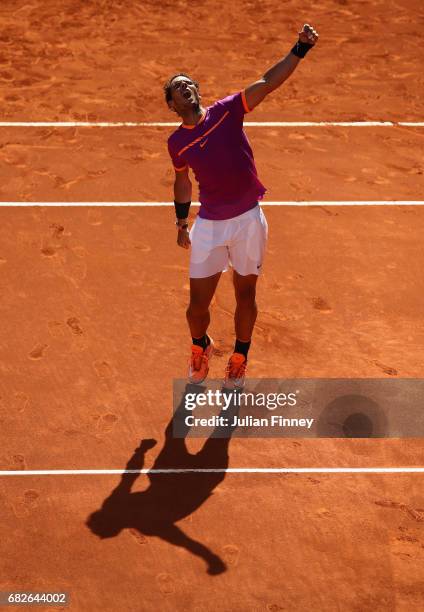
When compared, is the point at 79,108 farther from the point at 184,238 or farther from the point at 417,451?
the point at 417,451

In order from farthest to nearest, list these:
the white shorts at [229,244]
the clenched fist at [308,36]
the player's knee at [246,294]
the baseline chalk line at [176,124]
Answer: the baseline chalk line at [176,124], the player's knee at [246,294], the white shorts at [229,244], the clenched fist at [308,36]

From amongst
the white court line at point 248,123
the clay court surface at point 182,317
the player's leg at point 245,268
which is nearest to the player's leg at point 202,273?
the player's leg at point 245,268

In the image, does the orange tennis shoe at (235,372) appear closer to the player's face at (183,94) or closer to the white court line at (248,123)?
the player's face at (183,94)

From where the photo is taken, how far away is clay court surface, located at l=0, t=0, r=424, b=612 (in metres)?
7.02

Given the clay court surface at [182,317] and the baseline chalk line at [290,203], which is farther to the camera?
the baseline chalk line at [290,203]

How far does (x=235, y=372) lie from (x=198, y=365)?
0.98 feet

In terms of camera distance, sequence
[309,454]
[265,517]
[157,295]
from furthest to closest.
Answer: [157,295], [309,454], [265,517]

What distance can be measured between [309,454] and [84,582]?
6.48ft

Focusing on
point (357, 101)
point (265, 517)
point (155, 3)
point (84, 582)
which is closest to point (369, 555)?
point (265, 517)

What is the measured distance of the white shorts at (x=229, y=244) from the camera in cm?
774

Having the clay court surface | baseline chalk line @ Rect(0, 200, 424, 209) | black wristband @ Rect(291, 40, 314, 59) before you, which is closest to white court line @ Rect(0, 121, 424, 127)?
the clay court surface

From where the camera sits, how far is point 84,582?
6863 mm

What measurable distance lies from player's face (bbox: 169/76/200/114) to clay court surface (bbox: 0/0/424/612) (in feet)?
7.75

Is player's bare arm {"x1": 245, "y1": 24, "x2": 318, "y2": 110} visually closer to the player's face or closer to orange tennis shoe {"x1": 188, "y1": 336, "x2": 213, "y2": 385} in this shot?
the player's face
